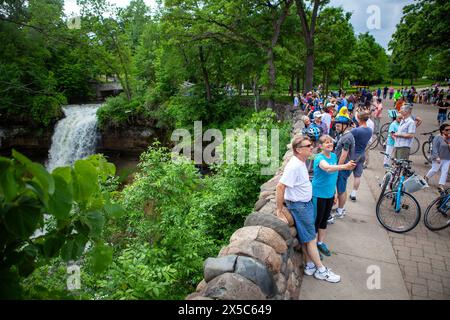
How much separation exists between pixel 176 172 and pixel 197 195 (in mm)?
1771

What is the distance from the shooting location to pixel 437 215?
19.8 feet

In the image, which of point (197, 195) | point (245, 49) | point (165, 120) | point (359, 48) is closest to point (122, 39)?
point (165, 120)

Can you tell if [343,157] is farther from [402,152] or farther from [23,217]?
[23,217]

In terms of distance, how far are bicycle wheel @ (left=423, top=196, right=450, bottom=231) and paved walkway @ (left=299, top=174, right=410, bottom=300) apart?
0.98 m

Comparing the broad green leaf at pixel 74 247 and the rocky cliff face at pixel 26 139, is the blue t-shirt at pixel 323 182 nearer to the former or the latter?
the broad green leaf at pixel 74 247

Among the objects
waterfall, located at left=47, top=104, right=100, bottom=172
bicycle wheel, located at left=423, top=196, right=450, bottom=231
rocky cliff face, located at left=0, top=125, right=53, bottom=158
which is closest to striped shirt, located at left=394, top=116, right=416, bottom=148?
bicycle wheel, located at left=423, top=196, right=450, bottom=231

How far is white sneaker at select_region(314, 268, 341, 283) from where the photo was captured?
13.9ft

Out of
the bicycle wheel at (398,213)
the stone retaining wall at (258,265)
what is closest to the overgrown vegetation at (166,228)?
the stone retaining wall at (258,265)

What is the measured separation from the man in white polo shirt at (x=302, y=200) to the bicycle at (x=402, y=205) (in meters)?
2.46

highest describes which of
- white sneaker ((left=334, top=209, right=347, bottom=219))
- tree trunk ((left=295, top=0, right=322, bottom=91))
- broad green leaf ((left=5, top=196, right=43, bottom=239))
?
tree trunk ((left=295, top=0, right=322, bottom=91))

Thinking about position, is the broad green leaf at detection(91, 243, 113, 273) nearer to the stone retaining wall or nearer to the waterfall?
the stone retaining wall

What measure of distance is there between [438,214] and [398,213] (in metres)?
0.79
